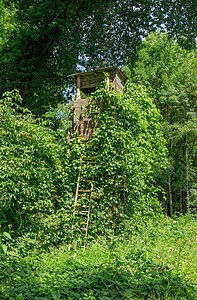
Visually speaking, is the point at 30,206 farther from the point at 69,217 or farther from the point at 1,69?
the point at 1,69

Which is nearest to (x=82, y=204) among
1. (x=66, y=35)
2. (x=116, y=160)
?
(x=116, y=160)

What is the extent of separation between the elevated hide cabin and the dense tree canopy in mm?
2980

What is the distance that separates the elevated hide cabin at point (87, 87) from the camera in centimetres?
813

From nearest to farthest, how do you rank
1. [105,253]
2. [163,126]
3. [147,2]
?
[105,253], [147,2], [163,126]

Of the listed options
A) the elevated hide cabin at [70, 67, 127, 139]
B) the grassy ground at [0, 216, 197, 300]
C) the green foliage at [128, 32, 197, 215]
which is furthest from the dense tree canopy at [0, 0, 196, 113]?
the grassy ground at [0, 216, 197, 300]

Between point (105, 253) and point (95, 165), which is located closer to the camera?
point (105, 253)

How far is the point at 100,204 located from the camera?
24.3 feet

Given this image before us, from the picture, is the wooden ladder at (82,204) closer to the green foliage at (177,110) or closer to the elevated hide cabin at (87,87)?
the elevated hide cabin at (87,87)

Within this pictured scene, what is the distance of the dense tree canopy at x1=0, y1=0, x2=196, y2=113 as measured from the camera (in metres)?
11.5

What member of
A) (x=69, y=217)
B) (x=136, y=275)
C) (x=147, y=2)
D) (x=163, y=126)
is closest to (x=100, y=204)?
(x=69, y=217)

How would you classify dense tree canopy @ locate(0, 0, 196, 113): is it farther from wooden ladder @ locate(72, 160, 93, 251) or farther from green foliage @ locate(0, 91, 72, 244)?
wooden ladder @ locate(72, 160, 93, 251)

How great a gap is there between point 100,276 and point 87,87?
5434mm

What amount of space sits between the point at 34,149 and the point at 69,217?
1613 millimetres

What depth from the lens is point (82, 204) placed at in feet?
24.3
